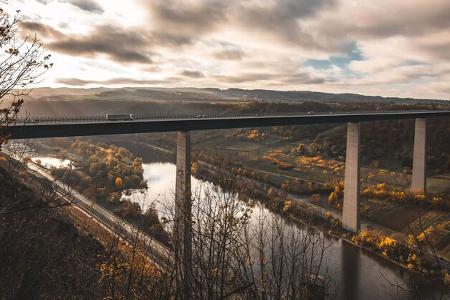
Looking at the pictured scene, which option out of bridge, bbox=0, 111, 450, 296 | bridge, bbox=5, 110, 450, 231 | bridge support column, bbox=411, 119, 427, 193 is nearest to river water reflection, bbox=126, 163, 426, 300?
bridge, bbox=5, 110, 450, 231

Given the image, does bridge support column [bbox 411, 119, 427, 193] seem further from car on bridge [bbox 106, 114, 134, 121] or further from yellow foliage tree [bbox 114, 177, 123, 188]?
yellow foliage tree [bbox 114, 177, 123, 188]

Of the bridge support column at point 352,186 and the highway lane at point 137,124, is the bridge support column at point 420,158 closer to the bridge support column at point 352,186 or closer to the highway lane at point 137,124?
the bridge support column at point 352,186

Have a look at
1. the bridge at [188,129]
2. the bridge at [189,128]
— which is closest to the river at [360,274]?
the bridge at [189,128]

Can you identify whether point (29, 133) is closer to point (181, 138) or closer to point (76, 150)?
point (181, 138)

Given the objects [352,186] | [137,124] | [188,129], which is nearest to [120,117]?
[137,124]

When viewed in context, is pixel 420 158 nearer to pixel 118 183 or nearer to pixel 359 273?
pixel 359 273

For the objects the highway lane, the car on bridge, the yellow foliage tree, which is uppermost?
the car on bridge

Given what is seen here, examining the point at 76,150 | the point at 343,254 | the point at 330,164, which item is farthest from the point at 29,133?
the point at 76,150

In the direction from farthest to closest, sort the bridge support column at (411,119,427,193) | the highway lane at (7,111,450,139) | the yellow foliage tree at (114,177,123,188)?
the yellow foliage tree at (114,177,123,188) < the bridge support column at (411,119,427,193) < the highway lane at (7,111,450,139)

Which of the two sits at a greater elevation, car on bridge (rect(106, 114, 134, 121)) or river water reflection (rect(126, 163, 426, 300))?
car on bridge (rect(106, 114, 134, 121))
